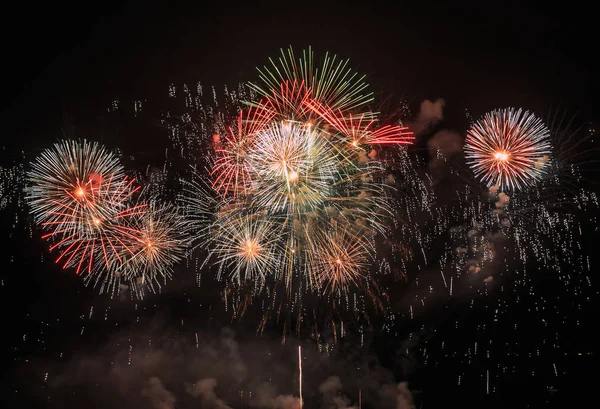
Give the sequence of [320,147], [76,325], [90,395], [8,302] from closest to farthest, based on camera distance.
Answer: [320,147] → [8,302] → [76,325] → [90,395]

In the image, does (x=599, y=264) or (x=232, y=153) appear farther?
(x=599, y=264)

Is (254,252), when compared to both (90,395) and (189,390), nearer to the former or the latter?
(90,395)

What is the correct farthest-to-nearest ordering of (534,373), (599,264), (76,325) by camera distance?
(534,373) → (76,325) → (599,264)

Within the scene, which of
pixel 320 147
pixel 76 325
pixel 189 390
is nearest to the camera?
pixel 320 147

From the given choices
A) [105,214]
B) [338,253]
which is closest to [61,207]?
[105,214]

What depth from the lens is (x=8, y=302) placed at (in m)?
23.1

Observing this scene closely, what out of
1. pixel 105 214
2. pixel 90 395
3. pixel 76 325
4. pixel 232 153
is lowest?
pixel 90 395

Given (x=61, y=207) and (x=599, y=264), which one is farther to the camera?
(x=599, y=264)

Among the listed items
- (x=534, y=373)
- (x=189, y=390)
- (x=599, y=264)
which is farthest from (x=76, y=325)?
(x=534, y=373)

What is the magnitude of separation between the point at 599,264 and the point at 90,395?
3604cm

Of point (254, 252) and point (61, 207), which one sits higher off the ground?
point (61, 207)

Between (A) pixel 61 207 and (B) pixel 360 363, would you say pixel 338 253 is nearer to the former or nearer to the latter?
(A) pixel 61 207

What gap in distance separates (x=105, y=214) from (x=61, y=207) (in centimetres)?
93

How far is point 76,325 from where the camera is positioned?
28656 millimetres
